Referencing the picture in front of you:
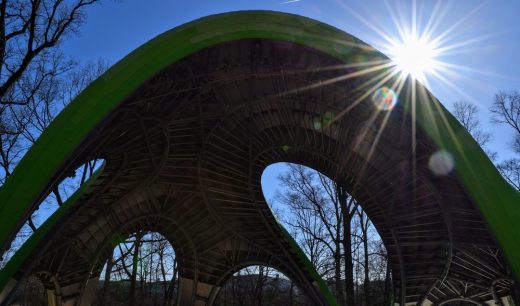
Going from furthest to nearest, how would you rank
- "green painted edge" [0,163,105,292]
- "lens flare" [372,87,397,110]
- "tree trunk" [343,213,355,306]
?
"tree trunk" [343,213,355,306]
"green painted edge" [0,163,105,292]
"lens flare" [372,87,397,110]

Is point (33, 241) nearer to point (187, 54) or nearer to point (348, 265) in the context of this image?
point (187, 54)

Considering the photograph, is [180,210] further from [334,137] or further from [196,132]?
[334,137]

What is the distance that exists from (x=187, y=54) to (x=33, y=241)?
1276 centimetres

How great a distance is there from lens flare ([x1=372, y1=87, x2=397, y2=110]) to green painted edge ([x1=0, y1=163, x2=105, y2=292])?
1517cm

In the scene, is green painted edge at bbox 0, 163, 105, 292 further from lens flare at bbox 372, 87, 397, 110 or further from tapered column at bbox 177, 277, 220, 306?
lens flare at bbox 372, 87, 397, 110

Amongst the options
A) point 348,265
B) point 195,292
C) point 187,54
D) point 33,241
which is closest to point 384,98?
point 187,54

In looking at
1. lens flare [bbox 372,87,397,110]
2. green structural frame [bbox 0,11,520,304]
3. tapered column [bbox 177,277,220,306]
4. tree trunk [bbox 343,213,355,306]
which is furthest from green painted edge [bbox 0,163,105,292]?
tree trunk [bbox 343,213,355,306]

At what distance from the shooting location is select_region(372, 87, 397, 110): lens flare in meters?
13.7

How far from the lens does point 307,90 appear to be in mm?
17375

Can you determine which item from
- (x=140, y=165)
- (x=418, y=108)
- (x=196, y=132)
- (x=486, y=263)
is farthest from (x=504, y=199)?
(x=140, y=165)

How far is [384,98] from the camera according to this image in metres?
14.5

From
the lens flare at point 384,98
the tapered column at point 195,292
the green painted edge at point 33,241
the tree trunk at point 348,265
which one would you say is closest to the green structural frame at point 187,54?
the lens flare at point 384,98

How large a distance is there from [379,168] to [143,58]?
1309 centimetres

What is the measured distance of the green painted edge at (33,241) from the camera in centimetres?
1803
